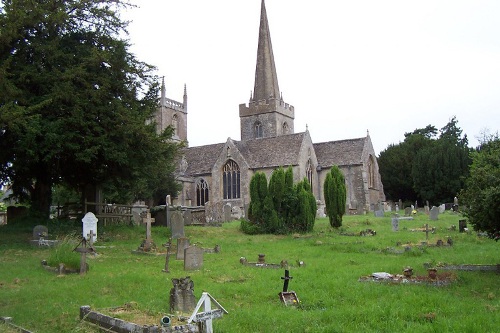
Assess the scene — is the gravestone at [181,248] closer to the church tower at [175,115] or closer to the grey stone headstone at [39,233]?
the grey stone headstone at [39,233]

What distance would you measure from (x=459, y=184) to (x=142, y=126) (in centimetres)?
4263

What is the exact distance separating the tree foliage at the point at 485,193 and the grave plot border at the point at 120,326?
753 centimetres

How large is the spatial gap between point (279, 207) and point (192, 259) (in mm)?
13157

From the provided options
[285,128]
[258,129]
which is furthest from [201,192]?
[285,128]

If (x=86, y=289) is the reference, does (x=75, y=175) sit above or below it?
above

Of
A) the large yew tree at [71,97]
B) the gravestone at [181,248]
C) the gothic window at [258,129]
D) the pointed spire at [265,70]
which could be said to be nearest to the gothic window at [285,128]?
the gothic window at [258,129]

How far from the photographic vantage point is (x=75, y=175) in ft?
77.2

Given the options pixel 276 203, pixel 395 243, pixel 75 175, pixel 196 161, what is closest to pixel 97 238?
pixel 75 175

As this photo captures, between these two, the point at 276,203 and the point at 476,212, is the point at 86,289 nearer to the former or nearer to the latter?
the point at 476,212

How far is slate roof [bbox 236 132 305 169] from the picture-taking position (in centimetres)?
4531

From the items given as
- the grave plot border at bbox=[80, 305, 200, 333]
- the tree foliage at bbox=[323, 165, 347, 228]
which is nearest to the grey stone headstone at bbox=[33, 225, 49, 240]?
the grave plot border at bbox=[80, 305, 200, 333]

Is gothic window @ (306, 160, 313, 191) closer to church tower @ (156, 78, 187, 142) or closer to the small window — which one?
the small window

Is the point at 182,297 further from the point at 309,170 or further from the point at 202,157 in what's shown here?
the point at 202,157

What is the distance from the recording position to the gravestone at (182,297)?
9070 millimetres
